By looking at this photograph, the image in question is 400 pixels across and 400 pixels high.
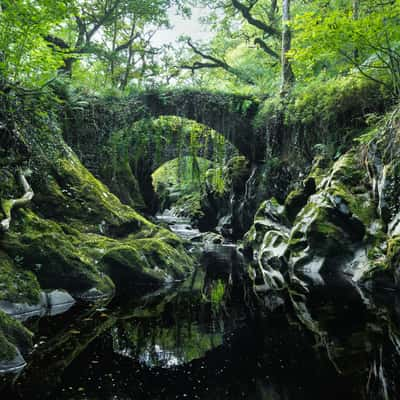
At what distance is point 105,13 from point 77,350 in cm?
1504

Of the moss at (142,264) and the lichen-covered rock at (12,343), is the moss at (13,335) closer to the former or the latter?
the lichen-covered rock at (12,343)

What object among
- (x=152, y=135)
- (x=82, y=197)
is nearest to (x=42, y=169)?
(x=82, y=197)

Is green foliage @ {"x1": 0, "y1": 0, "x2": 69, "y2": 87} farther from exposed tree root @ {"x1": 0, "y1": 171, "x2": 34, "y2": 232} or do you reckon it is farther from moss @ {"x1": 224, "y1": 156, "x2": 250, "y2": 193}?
moss @ {"x1": 224, "y1": 156, "x2": 250, "y2": 193}

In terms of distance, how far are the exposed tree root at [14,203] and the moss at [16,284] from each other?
17.1 inches

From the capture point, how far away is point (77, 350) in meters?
3.42

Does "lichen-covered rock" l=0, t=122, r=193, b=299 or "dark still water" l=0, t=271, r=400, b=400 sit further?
"lichen-covered rock" l=0, t=122, r=193, b=299

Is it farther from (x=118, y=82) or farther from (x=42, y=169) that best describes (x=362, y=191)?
(x=118, y=82)

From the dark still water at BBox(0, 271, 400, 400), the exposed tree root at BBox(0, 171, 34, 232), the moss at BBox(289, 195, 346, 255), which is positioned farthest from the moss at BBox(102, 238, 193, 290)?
the moss at BBox(289, 195, 346, 255)

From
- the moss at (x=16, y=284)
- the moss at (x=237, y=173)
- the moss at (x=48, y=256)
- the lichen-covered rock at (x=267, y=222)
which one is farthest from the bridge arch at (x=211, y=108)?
the moss at (x=16, y=284)

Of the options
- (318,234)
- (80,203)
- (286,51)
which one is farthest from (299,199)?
(286,51)

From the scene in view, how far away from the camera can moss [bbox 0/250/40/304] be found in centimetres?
450

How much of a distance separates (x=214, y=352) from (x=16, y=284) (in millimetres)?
2862

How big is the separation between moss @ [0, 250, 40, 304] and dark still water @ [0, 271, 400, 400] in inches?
20.9

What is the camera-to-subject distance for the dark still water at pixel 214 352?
106 inches
